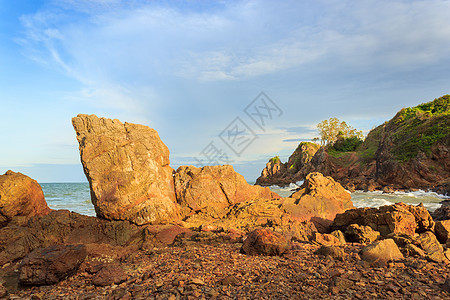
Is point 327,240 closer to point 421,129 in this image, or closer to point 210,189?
point 210,189

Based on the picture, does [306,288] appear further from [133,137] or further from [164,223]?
[133,137]

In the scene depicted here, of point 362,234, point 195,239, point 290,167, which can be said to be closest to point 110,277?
point 195,239

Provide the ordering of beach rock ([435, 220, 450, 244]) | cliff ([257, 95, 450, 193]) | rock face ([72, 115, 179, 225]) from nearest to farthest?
beach rock ([435, 220, 450, 244])
rock face ([72, 115, 179, 225])
cliff ([257, 95, 450, 193])

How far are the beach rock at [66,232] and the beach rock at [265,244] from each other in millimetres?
3449

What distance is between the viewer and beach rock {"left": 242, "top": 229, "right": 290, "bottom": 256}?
216 inches

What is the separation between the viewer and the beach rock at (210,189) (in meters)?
9.88

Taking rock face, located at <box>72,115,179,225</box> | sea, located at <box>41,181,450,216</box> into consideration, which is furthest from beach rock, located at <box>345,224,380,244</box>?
sea, located at <box>41,181,450,216</box>

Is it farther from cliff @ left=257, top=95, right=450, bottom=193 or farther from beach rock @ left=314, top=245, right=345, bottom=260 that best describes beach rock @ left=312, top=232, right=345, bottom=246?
cliff @ left=257, top=95, right=450, bottom=193

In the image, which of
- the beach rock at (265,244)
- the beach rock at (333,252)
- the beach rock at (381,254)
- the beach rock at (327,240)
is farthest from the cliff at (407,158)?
the beach rock at (265,244)

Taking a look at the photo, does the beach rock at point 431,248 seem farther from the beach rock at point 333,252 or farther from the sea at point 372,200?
the sea at point 372,200

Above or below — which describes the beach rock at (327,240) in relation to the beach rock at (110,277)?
below

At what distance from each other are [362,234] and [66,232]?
869 cm

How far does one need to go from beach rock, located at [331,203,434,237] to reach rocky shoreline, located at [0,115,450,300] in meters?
0.03

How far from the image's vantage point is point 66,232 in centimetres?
809
